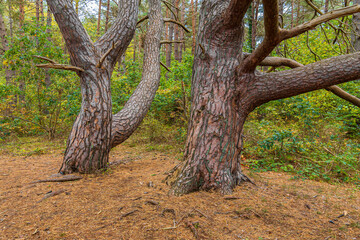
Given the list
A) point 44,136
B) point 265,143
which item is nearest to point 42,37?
point 44,136

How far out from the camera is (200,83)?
2631mm

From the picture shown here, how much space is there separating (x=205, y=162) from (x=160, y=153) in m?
3.05

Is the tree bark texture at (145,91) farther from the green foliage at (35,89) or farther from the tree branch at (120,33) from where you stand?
the green foliage at (35,89)

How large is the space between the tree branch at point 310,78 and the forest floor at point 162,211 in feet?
4.45

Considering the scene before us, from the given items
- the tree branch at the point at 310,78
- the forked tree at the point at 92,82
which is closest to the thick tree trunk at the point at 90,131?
the forked tree at the point at 92,82

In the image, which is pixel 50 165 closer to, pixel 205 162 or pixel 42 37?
pixel 205 162

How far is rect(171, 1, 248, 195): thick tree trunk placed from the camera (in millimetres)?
2488

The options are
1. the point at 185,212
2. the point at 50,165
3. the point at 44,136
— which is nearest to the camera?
the point at 185,212

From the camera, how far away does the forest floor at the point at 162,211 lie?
5.69 feet

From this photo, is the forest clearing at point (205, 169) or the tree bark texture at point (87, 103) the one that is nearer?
the forest clearing at point (205, 169)

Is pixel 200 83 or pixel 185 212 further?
pixel 200 83

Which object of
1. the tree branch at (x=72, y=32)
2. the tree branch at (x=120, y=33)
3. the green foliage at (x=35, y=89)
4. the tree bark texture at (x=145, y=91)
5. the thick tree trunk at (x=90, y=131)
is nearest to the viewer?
the tree branch at (x=72, y=32)

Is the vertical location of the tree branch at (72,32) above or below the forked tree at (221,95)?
above

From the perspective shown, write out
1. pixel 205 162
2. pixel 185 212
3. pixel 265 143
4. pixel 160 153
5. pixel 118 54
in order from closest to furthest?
pixel 185 212 < pixel 205 162 < pixel 118 54 < pixel 265 143 < pixel 160 153
